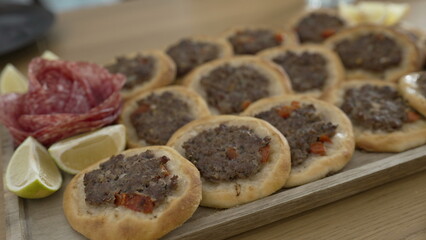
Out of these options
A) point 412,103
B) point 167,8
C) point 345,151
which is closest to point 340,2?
point 167,8

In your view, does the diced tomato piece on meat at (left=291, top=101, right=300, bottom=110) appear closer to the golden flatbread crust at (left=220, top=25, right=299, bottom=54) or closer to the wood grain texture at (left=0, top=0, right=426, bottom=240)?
the wood grain texture at (left=0, top=0, right=426, bottom=240)

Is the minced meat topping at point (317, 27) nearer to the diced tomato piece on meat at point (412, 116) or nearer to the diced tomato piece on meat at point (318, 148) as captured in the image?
the diced tomato piece on meat at point (412, 116)

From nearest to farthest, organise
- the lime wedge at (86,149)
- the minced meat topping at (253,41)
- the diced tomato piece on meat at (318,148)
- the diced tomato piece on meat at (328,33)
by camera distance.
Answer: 1. the diced tomato piece on meat at (318,148)
2. the lime wedge at (86,149)
3. the minced meat topping at (253,41)
4. the diced tomato piece on meat at (328,33)

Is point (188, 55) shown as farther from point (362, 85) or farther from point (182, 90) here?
point (362, 85)

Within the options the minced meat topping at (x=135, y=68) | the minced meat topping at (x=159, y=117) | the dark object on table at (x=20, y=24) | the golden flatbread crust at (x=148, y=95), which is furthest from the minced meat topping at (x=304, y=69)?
the dark object on table at (x=20, y=24)

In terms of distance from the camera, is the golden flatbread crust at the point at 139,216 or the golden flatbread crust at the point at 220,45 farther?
the golden flatbread crust at the point at 220,45

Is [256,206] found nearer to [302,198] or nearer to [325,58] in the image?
[302,198]
